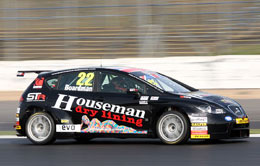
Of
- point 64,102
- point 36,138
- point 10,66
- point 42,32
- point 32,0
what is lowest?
point 36,138

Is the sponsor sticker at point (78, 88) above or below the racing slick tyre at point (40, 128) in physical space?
above

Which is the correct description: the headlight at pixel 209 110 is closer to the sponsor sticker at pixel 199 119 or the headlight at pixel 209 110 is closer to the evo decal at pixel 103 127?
the sponsor sticker at pixel 199 119

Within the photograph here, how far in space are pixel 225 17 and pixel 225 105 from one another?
970 cm

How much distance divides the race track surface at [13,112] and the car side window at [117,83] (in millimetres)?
4069

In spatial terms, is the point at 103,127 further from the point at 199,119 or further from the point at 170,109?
the point at 199,119

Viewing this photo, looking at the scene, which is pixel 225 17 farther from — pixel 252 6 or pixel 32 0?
pixel 32 0

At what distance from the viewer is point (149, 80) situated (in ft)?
32.4

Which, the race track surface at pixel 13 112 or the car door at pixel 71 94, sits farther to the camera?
the race track surface at pixel 13 112

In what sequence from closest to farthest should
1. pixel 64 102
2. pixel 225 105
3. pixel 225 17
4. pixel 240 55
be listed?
1. pixel 225 105
2. pixel 64 102
3. pixel 240 55
4. pixel 225 17

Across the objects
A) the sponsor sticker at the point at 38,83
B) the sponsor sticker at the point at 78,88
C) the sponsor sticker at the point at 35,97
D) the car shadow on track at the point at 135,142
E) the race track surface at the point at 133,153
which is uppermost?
the sponsor sticker at the point at 38,83

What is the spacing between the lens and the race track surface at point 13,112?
13828 millimetres

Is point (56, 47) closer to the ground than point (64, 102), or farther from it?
farther from it

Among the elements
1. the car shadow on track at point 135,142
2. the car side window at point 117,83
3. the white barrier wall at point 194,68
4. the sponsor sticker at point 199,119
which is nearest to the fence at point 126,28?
the white barrier wall at point 194,68

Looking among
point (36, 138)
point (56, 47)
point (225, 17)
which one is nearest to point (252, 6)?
point (225, 17)
